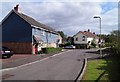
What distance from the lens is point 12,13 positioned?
43.3 m

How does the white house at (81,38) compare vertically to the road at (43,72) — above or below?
above

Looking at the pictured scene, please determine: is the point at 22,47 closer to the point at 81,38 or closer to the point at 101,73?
the point at 101,73

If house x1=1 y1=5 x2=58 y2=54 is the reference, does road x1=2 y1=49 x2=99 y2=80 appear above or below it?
below

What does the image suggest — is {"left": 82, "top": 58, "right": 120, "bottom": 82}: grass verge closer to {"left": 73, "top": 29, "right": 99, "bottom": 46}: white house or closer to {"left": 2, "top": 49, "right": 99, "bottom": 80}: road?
{"left": 2, "top": 49, "right": 99, "bottom": 80}: road

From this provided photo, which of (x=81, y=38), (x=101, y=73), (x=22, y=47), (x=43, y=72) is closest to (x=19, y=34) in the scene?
(x=22, y=47)

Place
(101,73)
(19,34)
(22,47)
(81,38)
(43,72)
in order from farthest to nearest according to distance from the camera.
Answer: (81,38) → (19,34) → (22,47) → (43,72) → (101,73)

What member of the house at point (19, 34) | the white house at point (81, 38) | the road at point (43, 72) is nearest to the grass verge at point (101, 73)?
the road at point (43, 72)

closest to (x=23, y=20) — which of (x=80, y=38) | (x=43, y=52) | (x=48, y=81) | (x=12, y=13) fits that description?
(x=12, y=13)

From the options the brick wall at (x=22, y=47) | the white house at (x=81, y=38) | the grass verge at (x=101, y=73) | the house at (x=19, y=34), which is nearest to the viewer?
the grass verge at (x=101, y=73)

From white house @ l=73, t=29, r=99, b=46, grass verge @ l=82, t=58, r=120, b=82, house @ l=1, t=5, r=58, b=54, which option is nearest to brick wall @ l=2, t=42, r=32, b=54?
house @ l=1, t=5, r=58, b=54

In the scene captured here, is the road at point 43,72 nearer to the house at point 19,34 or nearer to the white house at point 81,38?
the house at point 19,34

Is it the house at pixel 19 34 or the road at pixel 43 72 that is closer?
the road at pixel 43 72

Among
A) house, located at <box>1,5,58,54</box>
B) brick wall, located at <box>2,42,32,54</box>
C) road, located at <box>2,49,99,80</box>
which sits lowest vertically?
road, located at <box>2,49,99,80</box>

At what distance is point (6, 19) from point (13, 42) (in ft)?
13.6
